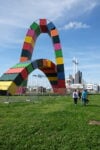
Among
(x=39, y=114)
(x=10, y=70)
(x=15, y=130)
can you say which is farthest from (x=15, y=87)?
(x=15, y=130)

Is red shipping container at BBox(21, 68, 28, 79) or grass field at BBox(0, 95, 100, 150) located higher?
red shipping container at BBox(21, 68, 28, 79)

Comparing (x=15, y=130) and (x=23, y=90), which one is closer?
(x=15, y=130)

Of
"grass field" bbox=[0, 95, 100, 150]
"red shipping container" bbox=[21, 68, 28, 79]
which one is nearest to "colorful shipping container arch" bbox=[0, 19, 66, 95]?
"red shipping container" bbox=[21, 68, 28, 79]

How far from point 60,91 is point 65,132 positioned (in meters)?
40.6

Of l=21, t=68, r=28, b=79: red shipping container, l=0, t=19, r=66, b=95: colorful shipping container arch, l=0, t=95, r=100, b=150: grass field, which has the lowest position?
l=0, t=95, r=100, b=150: grass field

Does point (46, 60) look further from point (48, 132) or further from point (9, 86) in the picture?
point (48, 132)

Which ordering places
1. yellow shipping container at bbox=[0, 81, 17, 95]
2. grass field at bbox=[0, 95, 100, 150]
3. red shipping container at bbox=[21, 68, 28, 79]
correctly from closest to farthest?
grass field at bbox=[0, 95, 100, 150] → yellow shipping container at bbox=[0, 81, 17, 95] → red shipping container at bbox=[21, 68, 28, 79]

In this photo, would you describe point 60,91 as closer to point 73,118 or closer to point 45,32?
point 45,32

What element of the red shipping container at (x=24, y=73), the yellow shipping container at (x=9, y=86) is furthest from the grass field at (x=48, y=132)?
the red shipping container at (x=24, y=73)

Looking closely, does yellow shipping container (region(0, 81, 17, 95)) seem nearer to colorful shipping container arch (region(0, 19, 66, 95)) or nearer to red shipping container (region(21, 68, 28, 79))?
red shipping container (region(21, 68, 28, 79))

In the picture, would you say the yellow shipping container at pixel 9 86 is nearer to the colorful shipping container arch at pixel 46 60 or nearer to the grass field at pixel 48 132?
the colorful shipping container arch at pixel 46 60

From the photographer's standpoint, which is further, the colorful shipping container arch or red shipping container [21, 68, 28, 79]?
the colorful shipping container arch

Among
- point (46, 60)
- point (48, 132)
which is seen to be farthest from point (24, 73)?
point (48, 132)

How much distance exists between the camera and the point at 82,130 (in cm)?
2045
